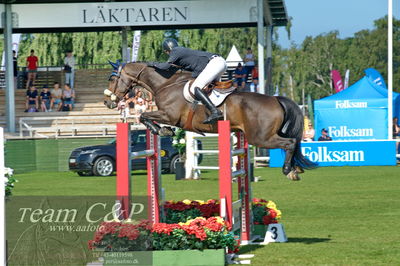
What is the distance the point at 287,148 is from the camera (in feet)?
33.0

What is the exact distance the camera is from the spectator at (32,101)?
32.5 meters

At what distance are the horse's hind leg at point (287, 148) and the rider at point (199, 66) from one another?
0.81 m

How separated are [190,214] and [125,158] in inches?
82.5

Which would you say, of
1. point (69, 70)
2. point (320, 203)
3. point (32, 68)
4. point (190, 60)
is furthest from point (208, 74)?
point (32, 68)

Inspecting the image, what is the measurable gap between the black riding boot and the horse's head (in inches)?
40.3

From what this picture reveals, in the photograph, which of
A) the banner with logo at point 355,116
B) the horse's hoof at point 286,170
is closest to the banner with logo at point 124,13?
the banner with logo at point 355,116

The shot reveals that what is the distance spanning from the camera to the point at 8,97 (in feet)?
97.1

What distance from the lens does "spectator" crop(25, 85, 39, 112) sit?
32500mm

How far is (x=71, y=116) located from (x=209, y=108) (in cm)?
2241

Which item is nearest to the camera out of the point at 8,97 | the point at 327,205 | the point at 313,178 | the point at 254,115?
the point at 254,115

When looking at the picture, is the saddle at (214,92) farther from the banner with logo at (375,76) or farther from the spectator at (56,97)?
the banner with logo at (375,76)

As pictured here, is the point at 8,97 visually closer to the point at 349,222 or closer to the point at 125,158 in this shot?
the point at 349,222

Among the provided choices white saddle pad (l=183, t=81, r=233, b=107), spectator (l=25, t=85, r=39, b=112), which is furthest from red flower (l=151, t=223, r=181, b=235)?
spectator (l=25, t=85, r=39, b=112)

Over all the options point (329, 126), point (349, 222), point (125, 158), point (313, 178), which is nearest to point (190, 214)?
point (125, 158)
